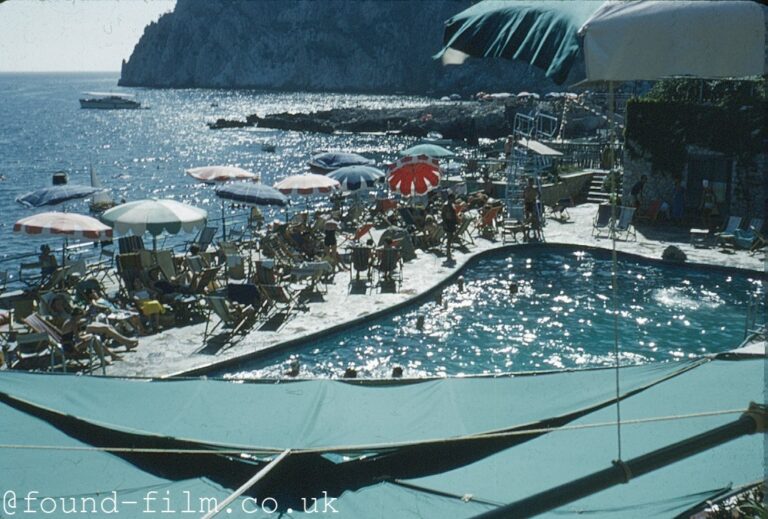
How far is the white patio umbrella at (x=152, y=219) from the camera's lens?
15.0 meters

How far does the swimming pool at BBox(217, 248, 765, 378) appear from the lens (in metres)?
13.0

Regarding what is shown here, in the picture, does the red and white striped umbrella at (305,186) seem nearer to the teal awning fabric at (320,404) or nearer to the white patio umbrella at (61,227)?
the white patio umbrella at (61,227)

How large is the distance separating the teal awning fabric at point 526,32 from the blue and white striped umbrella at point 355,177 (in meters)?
15.9

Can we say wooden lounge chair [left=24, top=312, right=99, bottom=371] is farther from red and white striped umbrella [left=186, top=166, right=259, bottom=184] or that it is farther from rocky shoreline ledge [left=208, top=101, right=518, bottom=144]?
rocky shoreline ledge [left=208, top=101, right=518, bottom=144]

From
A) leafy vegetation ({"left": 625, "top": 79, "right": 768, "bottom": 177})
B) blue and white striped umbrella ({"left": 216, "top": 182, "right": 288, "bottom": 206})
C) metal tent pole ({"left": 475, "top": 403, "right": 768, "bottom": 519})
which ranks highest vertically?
leafy vegetation ({"left": 625, "top": 79, "right": 768, "bottom": 177})

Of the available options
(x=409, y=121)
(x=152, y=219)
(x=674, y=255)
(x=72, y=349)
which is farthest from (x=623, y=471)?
(x=409, y=121)

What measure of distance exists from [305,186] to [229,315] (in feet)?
22.9

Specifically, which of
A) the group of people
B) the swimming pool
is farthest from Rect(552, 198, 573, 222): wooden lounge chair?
the swimming pool

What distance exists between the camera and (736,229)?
20234 mm

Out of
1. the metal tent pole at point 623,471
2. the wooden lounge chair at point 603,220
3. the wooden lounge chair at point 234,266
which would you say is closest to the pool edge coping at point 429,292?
the wooden lounge chair at point 603,220

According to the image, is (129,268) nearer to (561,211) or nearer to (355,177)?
(355,177)

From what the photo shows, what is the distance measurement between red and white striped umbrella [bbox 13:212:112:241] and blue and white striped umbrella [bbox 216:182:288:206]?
3.72 meters

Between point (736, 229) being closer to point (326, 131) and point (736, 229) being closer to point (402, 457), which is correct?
point (402, 457)

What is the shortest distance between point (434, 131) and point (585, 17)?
3374 inches
